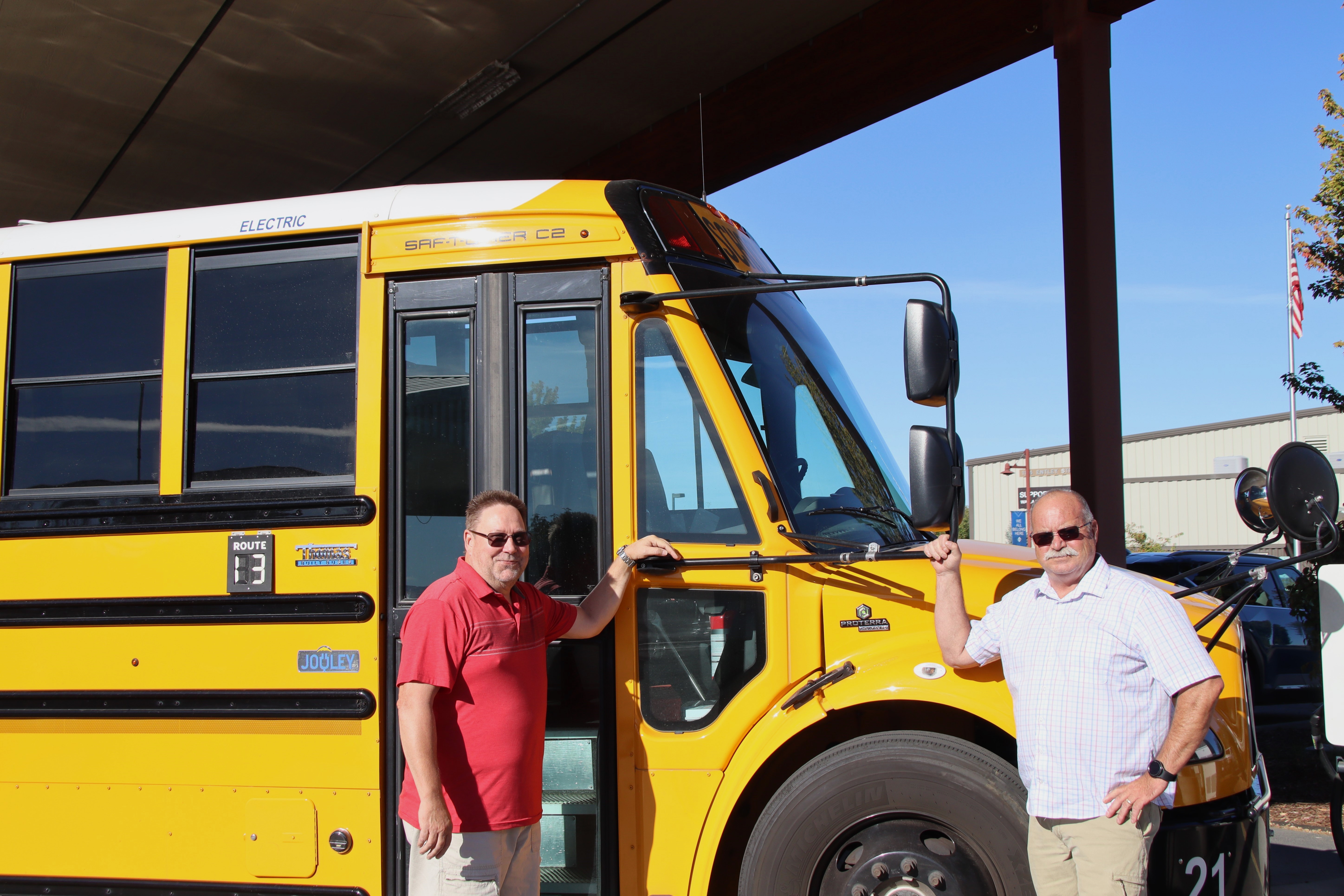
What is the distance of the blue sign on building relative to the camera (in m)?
30.0

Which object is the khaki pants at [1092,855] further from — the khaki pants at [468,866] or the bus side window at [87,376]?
the bus side window at [87,376]

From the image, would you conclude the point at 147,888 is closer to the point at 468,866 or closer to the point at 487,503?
the point at 468,866

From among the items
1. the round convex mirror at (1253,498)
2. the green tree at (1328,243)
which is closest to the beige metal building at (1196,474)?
the green tree at (1328,243)

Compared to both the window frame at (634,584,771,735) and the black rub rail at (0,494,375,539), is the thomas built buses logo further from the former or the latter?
the window frame at (634,584,771,735)

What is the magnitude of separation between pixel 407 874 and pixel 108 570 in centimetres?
167

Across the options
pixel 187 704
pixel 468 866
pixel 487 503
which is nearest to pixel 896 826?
pixel 468 866

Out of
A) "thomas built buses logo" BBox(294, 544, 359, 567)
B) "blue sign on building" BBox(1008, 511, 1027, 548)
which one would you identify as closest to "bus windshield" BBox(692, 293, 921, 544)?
"thomas built buses logo" BBox(294, 544, 359, 567)

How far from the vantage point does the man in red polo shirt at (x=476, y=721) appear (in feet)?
9.28

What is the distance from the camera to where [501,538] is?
9.86 ft

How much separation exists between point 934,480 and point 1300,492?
5.19 ft

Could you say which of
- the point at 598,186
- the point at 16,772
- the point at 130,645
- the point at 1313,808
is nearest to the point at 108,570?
the point at 130,645

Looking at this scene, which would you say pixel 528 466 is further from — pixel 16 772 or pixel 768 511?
pixel 16 772

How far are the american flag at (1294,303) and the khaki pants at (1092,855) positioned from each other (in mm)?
17184

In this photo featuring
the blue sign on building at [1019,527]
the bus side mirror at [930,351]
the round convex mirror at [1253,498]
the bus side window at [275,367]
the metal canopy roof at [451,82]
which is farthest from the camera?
the blue sign on building at [1019,527]
